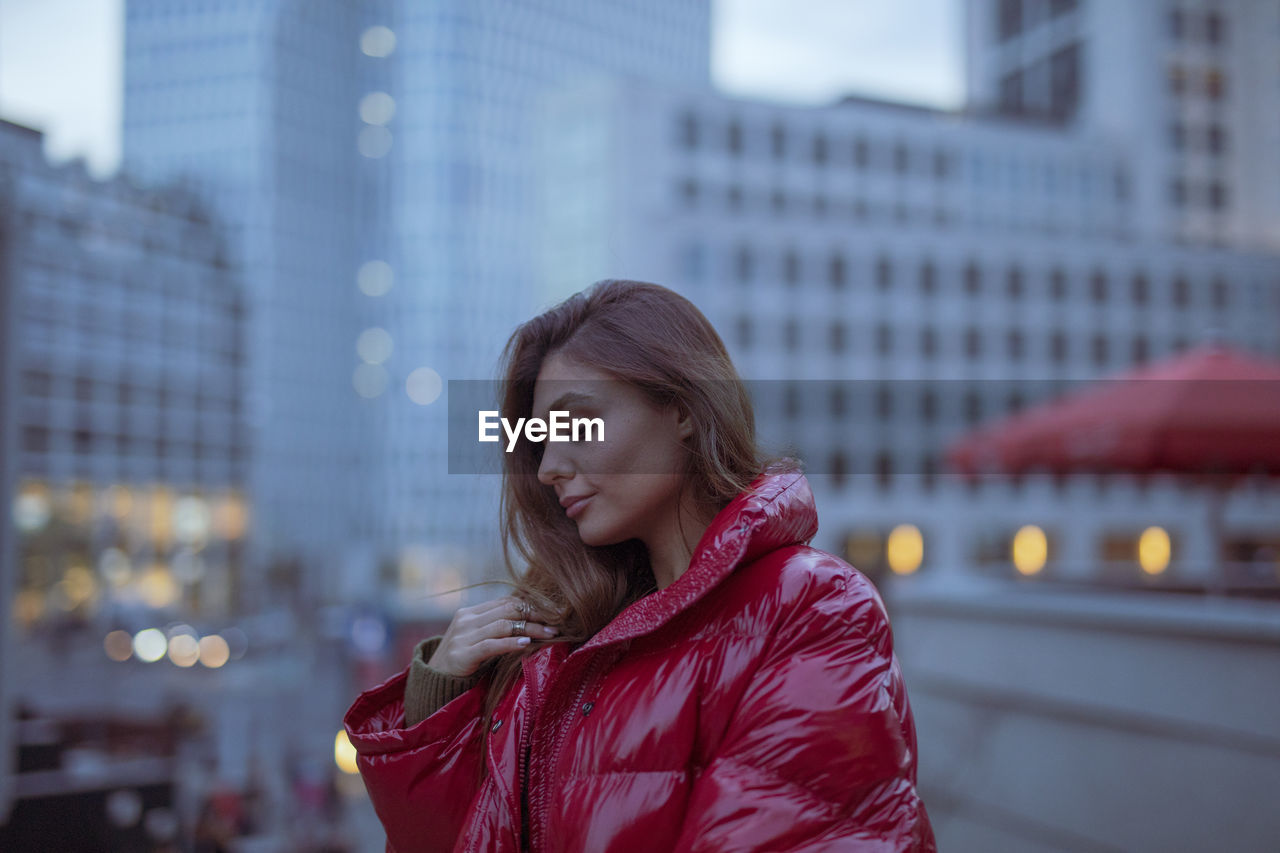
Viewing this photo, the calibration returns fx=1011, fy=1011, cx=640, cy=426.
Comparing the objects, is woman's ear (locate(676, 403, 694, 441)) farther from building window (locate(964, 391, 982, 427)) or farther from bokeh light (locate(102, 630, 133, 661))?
bokeh light (locate(102, 630, 133, 661))

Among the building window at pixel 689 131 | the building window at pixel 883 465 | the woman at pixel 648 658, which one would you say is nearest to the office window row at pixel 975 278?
the building window at pixel 689 131

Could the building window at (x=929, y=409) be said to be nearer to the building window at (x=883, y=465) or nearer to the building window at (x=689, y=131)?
the building window at (x=883, y=465)

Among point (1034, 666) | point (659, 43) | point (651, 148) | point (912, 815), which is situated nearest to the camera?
point (912, 815)

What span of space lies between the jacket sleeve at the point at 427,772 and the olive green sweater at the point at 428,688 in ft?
0.04

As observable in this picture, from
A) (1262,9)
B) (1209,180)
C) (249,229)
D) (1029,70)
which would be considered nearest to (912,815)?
(1209,180)

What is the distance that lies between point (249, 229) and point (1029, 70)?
46.7 metres

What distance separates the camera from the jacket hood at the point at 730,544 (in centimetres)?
108

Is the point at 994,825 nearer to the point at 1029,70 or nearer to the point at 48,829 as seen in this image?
the point at 48,829

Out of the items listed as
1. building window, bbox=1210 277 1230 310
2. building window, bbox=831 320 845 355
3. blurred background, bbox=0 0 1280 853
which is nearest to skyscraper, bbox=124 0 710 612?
blurred background, bbox=0 0 1280 853

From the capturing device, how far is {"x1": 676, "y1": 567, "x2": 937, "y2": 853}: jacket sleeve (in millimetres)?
957

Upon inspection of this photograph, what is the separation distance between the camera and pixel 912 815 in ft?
3.26

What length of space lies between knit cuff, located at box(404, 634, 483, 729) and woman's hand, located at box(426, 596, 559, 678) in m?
0.01

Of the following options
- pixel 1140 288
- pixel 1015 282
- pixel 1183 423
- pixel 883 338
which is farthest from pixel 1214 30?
pixel 1183 423

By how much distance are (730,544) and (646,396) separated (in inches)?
8.6
